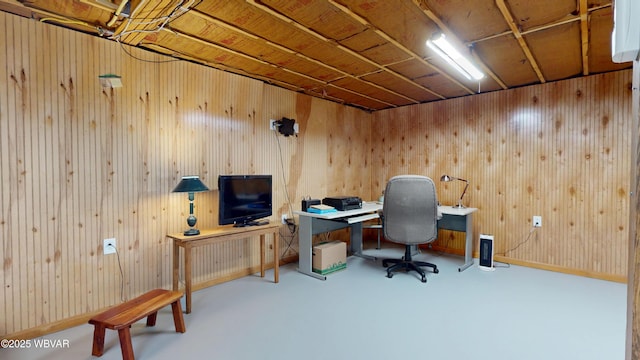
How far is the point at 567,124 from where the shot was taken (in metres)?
3.68

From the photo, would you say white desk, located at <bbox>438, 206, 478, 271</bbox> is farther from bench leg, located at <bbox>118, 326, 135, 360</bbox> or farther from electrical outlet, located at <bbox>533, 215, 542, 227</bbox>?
bench leg, located at <bbox>118, 326, 135, 360</bbox>

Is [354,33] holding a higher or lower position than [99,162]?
higher

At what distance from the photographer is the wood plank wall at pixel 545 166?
343 centimetres

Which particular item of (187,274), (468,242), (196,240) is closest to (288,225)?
(196,240)

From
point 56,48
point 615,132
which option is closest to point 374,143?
point 615,132

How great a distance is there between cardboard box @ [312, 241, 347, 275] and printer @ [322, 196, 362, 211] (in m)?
0.47

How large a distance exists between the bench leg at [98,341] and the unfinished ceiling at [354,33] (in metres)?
2.19

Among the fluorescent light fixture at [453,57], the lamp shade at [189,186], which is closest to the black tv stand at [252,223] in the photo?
the lamp shade at [189,186]

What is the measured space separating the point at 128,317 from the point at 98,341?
11.7 inches

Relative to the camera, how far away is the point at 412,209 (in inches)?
132

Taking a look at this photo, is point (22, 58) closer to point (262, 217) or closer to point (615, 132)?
point (262, 217)

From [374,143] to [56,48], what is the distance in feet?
14.4

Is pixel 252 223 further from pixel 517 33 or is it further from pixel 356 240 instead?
pixel 517 33

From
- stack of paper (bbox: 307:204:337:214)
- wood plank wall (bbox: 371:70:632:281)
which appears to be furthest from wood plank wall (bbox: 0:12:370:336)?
wood plank wall (bbox: 371:70:632:281)
